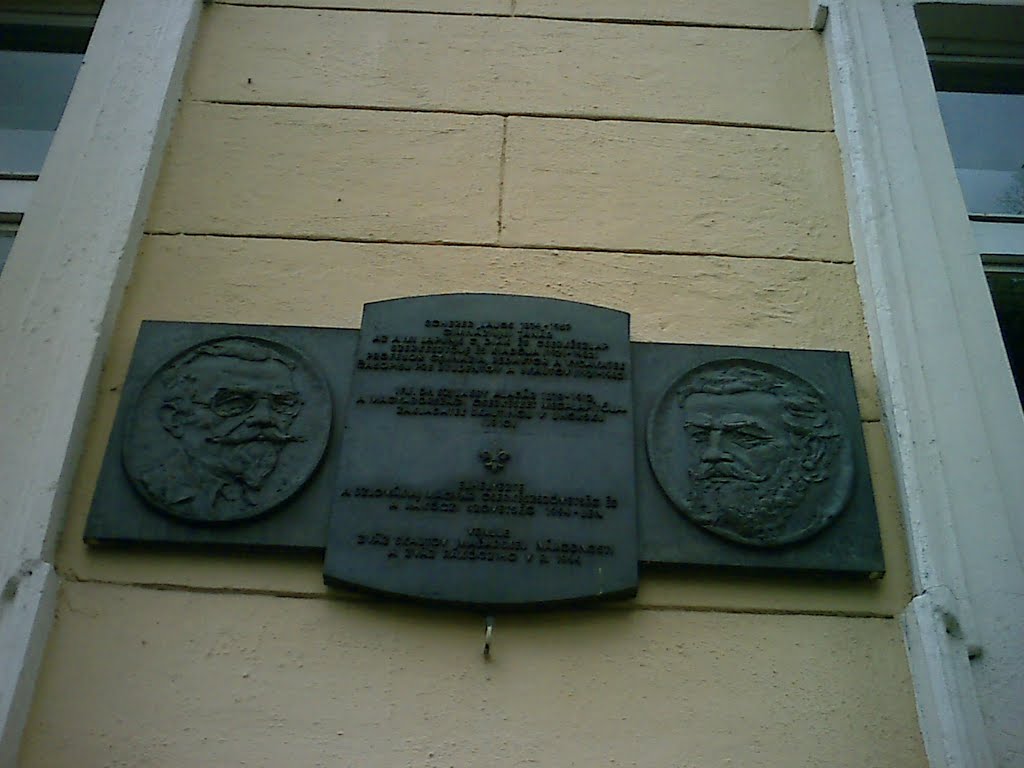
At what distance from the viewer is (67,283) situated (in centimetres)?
273

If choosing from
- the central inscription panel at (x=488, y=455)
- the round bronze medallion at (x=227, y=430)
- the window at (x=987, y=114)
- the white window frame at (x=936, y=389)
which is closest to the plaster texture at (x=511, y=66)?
the white window frame at (x=936, y=389)

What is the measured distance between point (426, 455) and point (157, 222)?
1.25m

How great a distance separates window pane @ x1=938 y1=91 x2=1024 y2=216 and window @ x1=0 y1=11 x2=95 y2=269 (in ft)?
10.5

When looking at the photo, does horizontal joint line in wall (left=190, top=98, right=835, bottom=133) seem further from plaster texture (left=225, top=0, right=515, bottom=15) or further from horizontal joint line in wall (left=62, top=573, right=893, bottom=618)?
A: horizontal joint line in wall (left=62, top=573, right=893, bottom=618)

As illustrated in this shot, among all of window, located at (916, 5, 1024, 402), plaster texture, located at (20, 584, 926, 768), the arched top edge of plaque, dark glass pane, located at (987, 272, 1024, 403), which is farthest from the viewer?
window, located at (916, 5, 1024, 402)

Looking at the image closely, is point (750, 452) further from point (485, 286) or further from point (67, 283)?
point (67, 283)

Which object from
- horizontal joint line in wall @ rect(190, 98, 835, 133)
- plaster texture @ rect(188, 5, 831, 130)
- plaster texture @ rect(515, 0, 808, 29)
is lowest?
horizontal joint line in wall @ rect(190, 98, 835, 133)

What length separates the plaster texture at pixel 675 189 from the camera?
3.01 meters

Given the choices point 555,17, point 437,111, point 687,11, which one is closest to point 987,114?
point 687,11

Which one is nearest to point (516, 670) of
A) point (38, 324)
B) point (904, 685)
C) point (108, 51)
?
point (904, 685)

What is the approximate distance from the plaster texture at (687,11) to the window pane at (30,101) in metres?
1.74

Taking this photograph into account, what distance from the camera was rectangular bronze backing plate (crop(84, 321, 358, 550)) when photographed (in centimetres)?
236

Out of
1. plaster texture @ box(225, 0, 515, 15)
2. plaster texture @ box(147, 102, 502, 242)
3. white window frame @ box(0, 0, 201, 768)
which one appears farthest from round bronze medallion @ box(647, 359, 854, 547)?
plaster texture @ box(225, 0, 515, 15)

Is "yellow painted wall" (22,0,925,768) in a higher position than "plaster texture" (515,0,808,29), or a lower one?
lower
